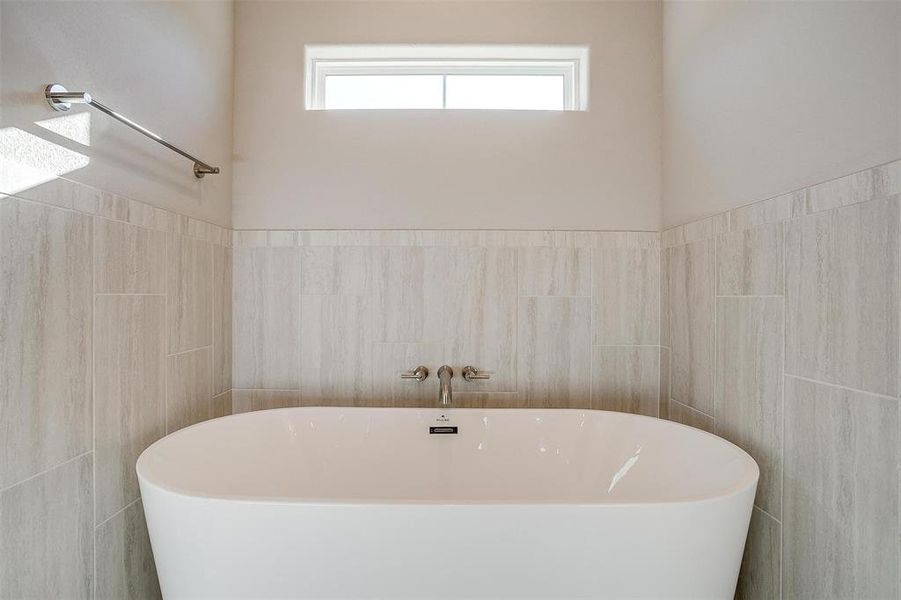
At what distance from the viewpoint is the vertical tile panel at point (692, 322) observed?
1542mm

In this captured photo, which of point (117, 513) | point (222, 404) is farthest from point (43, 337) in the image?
point (222, 404)

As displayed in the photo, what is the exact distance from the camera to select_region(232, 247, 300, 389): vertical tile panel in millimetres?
1936

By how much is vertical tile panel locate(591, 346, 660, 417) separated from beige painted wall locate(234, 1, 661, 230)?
1.84ft

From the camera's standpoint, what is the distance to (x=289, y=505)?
88cm

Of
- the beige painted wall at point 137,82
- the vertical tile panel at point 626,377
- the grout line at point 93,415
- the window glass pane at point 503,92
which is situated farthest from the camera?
the window glass pane at point 503,92

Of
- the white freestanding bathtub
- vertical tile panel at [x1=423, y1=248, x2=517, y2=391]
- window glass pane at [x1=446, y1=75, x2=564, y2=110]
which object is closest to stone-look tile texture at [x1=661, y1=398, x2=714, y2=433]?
the white freestanding bathtub

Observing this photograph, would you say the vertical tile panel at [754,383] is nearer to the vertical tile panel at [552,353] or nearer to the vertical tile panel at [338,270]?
the vertical tile panel at [552,353]

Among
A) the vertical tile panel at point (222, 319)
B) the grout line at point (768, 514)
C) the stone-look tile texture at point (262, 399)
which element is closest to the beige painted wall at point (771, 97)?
the grout line at point (768, 514)

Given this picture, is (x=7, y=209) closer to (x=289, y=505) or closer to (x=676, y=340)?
(x=289, y=505)

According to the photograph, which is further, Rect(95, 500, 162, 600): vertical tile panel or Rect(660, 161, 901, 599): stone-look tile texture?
Rect(95, 500, 162, 600): vertical tile panel

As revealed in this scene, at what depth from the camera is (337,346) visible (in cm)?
193

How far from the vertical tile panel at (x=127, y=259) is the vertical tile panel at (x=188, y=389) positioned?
0.29m

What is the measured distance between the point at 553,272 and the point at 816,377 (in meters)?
1.02

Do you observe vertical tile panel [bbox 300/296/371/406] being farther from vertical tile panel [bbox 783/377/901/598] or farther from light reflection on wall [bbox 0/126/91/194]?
vertical tile panel [bbox 783/377/901/598]
